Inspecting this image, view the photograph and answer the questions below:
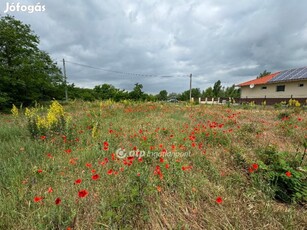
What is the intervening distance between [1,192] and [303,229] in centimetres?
310

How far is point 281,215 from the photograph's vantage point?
1.50 metres

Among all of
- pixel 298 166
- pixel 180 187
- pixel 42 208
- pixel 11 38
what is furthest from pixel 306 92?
pixel 11 38

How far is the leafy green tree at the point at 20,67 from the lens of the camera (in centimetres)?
1117

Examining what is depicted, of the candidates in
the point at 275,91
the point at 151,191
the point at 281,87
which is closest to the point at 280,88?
the point at 281,87

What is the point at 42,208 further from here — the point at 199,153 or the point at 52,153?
the point at 199,153

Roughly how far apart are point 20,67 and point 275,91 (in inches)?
1065

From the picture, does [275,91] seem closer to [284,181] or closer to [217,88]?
[284,181]

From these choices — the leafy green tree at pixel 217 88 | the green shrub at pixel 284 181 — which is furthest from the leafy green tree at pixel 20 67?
the leafy green tree at pixel 217 88

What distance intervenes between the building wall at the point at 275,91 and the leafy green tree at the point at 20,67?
25.2 metres

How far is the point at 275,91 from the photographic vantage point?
774 inches

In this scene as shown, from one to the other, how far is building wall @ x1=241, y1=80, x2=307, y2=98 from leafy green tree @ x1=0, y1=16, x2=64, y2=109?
25.2m

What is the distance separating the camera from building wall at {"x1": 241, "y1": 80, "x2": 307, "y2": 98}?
1718cm
